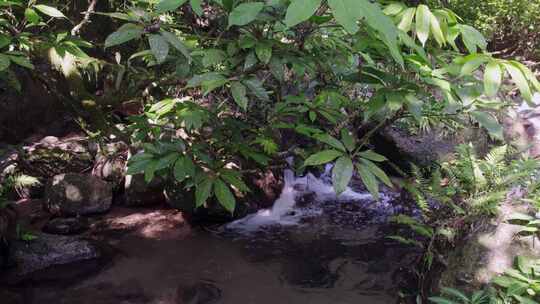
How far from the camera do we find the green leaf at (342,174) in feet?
4.82

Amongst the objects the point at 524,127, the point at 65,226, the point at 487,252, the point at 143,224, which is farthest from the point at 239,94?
the point at 524,127

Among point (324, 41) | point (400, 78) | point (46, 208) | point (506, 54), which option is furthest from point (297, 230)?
point (506, 54)

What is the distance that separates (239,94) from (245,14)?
0.34 meters

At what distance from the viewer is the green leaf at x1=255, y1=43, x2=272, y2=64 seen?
1662mm

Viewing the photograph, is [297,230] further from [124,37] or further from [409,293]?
[124,37]

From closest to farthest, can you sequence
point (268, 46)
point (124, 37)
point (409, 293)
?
1. point (124, 37)
2. point (268, 46)
3. point (409, 293)

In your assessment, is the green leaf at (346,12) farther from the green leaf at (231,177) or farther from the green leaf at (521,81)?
the green leaf at (231,177)

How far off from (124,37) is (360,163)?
3.05 ft

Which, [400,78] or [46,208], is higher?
[400,78]

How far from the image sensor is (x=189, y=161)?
2.21m

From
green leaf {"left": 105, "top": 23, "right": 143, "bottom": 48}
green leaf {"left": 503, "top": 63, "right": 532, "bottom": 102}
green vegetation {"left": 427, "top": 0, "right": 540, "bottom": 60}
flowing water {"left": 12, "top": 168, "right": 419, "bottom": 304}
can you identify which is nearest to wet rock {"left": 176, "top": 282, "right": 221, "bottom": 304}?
flowing water {"left": 12, "top": 168, "right": 419, "bottom": 304}

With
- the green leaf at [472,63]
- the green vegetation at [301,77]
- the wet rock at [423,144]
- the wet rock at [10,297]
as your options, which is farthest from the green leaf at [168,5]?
the wet rock at [423,144]

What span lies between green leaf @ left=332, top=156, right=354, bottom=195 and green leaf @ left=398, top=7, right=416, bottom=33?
0.47 m

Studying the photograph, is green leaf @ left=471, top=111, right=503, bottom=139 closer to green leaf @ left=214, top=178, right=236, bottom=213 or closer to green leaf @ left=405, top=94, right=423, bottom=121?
green leaf @ left=405, top=94, right=423, bottom=121
